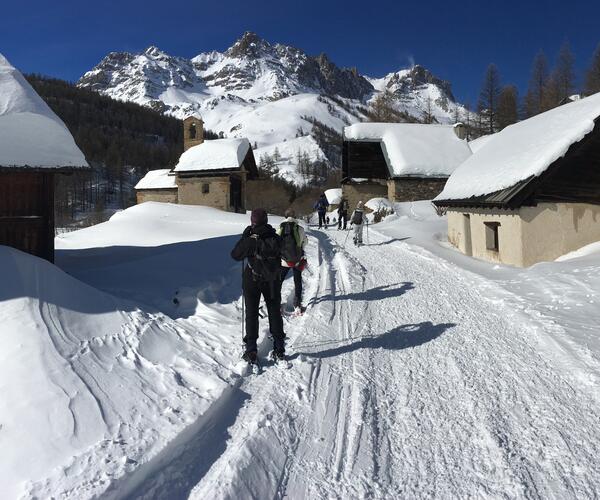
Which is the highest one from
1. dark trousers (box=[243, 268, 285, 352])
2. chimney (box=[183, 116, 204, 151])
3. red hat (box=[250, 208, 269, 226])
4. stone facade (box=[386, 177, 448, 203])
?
chimney (box=[183, 116, 204, 151])

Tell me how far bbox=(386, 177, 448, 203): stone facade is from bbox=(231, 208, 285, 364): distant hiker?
2392 cm

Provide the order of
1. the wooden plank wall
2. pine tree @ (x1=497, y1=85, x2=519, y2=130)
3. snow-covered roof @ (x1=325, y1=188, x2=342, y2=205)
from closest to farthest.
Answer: the wooden plank wall < snow-covered roof @ (x1=325, y1=188, x2=342, y2=205) < pine tree @ (x1=497, y1=85, x2=519, y2=130)

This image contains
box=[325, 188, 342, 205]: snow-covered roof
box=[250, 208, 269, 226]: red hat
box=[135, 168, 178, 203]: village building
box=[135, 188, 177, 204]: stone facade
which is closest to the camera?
box=[250, 208, 269, 226]: red hat

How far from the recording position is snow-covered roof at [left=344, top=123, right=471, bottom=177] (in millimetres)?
27828

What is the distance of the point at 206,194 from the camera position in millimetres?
29031

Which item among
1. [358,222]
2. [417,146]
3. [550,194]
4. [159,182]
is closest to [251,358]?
[550,194]

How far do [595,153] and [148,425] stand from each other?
12320 mm

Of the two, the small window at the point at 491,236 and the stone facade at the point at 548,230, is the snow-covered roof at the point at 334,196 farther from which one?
the stone facade at the point at 548,230

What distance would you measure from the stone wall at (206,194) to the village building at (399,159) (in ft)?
29.8

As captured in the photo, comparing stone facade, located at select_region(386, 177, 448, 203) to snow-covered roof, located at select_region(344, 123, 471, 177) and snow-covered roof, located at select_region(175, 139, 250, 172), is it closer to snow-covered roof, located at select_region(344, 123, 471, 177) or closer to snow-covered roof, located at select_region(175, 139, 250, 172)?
snow-covered roof, located at select_region(344, 123, 471, 177)

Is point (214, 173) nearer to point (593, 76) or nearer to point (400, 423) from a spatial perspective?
point (400, 423)

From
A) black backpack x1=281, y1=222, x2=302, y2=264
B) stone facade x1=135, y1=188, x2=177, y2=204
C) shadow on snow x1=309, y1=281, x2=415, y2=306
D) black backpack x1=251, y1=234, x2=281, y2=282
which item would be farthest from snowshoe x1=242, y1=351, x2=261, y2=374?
stone facade x1=135, y1=188, x2=177, y2=204

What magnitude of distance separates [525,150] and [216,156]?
21.7m

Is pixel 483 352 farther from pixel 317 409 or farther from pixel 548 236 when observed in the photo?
pixel 548 236
